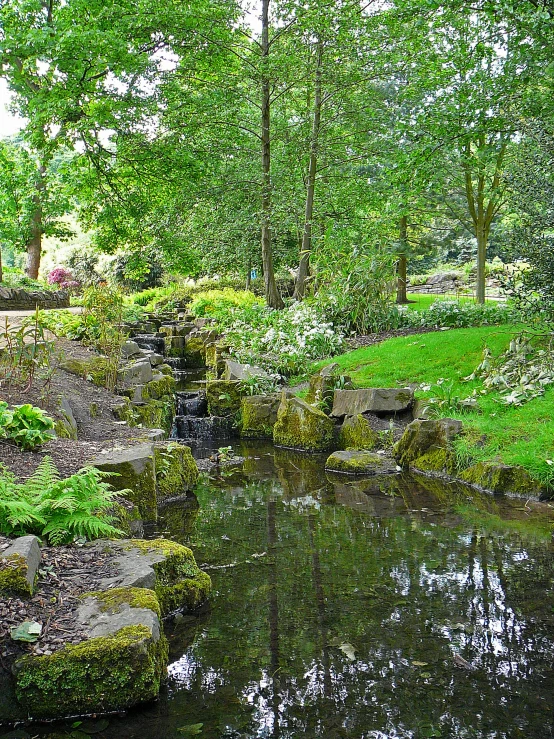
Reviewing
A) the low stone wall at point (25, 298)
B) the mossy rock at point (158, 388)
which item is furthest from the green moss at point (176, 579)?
the low stone wall at point (25, 298)

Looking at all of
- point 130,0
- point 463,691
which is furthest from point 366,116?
point 463,691

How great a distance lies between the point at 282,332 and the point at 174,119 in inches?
232

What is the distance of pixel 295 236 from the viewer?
19359 mm

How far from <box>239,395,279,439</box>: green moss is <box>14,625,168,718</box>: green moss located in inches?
267

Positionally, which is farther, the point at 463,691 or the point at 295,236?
the point at 295,236

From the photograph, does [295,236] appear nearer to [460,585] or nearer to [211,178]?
[211,178]

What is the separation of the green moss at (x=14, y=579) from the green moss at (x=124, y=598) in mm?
294

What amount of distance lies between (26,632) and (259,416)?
694 centimetres

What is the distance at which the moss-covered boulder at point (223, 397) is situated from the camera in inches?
410

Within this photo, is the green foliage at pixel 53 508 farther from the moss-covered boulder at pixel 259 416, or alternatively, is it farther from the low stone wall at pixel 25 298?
the low stone wall at pixel 25 298

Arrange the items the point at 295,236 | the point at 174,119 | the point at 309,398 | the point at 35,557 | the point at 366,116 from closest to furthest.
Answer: the point at 35,557
the point at 309,398
the point at 174,119
the point at 366,116
the point at 295,236

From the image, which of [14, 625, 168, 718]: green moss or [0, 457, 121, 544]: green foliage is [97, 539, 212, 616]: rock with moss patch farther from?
[14, 625, 168, 718]: green moss

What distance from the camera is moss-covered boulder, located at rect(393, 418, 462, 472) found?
24.3 feet

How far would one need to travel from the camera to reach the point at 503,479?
6.57 metres
